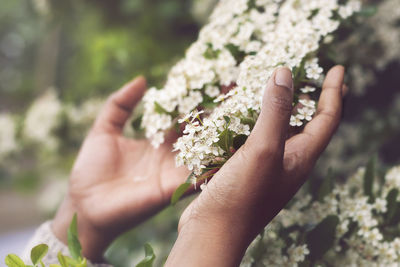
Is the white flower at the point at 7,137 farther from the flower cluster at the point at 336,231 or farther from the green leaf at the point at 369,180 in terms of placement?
the green leaf at the point at 369,180

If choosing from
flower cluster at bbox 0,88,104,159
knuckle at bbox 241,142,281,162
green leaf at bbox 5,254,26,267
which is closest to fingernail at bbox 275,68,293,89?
knuckle at bbox 241,142,281,162

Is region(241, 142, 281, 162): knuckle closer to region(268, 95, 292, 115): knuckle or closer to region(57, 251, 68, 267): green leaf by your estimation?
region(268, 95, 292, 115): knuckle

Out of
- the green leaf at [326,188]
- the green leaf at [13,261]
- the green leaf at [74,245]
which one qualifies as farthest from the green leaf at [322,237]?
the green leaf at [13,261]

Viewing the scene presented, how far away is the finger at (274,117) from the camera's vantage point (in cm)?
67

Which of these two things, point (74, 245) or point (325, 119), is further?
point (74, 245)

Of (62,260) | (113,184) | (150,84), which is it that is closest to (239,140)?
(62,260)

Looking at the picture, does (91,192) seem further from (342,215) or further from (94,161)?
→ (342,215)

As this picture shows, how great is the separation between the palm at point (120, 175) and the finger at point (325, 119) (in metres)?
0.41

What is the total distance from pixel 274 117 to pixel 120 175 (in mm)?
747

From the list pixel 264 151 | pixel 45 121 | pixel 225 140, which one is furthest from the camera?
pixel 45 121

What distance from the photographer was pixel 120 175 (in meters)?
1.28

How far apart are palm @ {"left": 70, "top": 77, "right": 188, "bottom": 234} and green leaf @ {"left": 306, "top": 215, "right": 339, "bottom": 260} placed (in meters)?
0.38

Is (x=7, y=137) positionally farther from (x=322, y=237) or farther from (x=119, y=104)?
(x=322, y=237)

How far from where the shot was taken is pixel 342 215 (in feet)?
3.34
